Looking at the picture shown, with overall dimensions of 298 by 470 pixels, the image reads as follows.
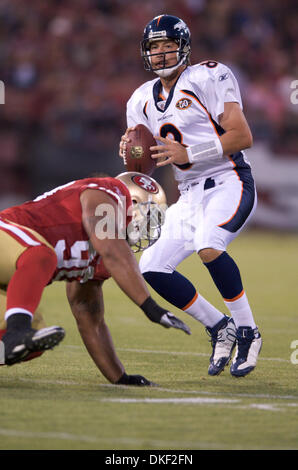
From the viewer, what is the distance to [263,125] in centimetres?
1416

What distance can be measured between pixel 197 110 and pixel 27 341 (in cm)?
212

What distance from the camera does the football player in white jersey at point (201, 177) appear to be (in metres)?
4.89

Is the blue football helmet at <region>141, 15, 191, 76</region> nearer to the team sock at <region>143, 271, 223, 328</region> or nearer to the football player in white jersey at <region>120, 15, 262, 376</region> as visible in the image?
the football player in white jersey at <region>120, 15, 262, 376</region>

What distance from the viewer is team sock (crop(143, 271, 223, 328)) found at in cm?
503

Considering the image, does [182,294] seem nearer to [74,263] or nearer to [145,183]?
[145,183]

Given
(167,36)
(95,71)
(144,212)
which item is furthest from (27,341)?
(95,71)

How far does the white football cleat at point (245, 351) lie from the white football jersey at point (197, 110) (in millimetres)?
934

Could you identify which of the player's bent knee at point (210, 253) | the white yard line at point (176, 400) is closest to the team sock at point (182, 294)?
the player's bent knee at point (210, 253)

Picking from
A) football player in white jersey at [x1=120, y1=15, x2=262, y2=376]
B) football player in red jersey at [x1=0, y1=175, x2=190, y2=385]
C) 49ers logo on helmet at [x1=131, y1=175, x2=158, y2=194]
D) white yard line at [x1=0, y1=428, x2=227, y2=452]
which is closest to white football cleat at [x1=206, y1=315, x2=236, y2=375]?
football player in white jersey at [x1=120, y1=15, x2=262, y2=376]

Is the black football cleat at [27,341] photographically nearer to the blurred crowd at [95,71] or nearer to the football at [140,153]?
the football at [140,153]

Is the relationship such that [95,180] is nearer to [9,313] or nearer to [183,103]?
[9,313]

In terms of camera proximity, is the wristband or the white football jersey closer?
the wristband

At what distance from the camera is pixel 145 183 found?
14.3 ft
